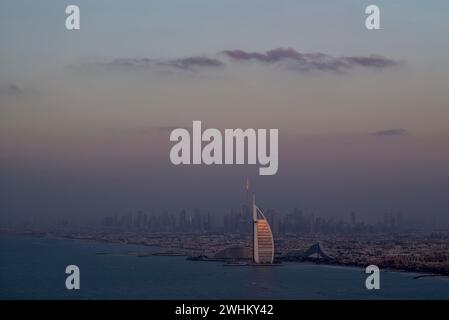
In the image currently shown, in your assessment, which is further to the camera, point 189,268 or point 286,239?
point 286,239

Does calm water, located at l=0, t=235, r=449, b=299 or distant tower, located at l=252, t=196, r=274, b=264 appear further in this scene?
distant tower, located at l=252, t=196, r=274, b=264

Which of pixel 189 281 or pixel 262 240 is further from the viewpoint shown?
pixel 262 240

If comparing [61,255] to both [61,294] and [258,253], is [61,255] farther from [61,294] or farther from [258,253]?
[61,294]

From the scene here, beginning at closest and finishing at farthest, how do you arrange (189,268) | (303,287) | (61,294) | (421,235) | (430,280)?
(61,294), (303,287), (430,280), (189,268), (421,235)

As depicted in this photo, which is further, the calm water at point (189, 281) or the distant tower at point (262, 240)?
the distant tower at point (262, 240)
